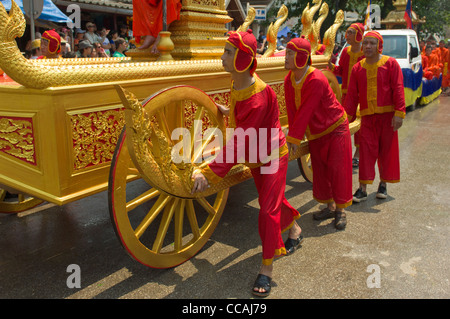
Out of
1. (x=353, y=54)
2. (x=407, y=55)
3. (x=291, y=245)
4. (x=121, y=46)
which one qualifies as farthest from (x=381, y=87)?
(x=121, y=46)

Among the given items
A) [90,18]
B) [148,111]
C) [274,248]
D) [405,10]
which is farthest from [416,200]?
[405,10]

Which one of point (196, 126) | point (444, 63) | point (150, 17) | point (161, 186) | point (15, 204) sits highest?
point (150, 17)

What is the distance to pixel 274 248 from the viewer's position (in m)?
2.48

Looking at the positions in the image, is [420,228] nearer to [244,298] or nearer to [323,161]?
[323,161]

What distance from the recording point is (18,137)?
2156mm

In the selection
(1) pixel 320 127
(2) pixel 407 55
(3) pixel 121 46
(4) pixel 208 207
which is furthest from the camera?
(2) pixel 407 55

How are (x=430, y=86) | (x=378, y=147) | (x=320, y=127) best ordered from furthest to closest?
(x=430, y=86)
(x=378, y=147)
(x=320, y=127)

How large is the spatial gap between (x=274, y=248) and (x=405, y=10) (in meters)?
12.8

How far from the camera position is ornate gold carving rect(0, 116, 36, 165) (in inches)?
83.0

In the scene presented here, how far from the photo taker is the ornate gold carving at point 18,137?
2109mm

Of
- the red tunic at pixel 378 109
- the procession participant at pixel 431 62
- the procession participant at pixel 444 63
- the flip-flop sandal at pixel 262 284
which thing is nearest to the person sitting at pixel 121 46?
the red tunic at pixel 378 109

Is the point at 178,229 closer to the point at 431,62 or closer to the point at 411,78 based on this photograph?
the point at 411,78

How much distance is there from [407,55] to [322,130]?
21.7 ft

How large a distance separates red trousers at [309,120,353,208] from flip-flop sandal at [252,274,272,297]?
115cm
